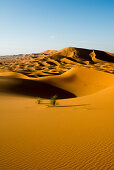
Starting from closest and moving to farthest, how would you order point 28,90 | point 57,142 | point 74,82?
point 57,142 → point 28,90 → point 74,82

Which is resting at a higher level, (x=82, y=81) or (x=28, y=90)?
(x=28, y=90)

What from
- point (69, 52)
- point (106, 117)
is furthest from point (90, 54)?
point (106, 117)

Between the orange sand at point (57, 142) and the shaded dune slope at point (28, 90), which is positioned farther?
the shaded dune slope at point (28, 90)

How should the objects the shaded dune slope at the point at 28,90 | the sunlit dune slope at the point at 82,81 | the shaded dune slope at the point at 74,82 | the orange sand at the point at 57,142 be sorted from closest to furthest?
the orange sand at the point at 57,142 < the shaded dune slope at the point at 28,90 < the shaded dune slope at the point at 74,82 < the sunlit dune slope at the point at 82,81

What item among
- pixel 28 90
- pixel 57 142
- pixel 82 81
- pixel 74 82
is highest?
pixel 57 142

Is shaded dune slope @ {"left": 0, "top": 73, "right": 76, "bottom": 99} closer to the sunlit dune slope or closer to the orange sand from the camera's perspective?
the sunlit dune slope

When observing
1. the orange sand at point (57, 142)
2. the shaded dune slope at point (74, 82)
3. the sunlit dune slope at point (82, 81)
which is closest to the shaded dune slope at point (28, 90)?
the shaded dune slope at point (74, 82)

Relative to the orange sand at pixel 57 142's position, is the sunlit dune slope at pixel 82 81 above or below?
below

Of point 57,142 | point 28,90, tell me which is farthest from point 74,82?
point 57,142

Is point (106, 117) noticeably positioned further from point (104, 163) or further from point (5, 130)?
point (5, 130)

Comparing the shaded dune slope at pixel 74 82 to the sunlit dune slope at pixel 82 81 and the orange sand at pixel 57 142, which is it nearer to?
the sunlit dune slope at pixel 82 81

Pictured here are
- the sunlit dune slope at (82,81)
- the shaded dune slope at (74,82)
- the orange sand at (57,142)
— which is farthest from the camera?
the sunlit dune slope at (82,81)

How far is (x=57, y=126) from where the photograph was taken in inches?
211

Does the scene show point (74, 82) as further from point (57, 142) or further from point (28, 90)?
point (57, 142)
